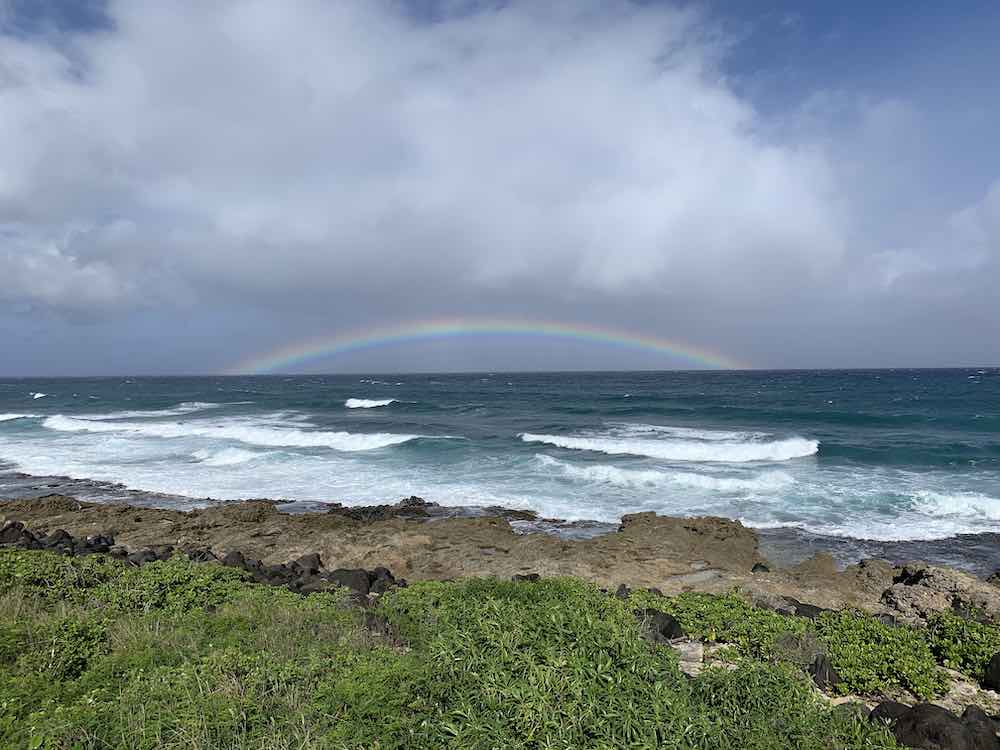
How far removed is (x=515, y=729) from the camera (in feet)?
→ 14.5

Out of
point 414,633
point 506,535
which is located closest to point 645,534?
point 506,535

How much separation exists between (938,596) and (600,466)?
16053 mm

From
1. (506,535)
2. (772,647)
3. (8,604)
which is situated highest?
(8,604)

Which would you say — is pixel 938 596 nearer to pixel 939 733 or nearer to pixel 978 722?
pixel 978 722

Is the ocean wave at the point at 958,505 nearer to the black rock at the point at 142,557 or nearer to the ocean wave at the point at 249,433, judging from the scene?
the black rock at the point at 142,557

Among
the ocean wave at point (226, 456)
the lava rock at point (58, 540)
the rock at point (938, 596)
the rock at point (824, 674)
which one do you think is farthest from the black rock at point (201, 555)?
the ocean wave at point (226, 456)

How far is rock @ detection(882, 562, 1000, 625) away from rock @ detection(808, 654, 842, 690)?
4.35 metres

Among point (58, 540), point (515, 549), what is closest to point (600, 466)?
point (515, 549)

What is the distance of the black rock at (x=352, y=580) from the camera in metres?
11.2

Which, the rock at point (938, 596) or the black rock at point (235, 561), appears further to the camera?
the black rock at point (235, 561)

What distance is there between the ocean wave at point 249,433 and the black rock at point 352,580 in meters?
21.7

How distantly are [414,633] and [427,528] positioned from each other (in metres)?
9.20

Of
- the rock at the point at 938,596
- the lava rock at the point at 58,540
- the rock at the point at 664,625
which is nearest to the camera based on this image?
the rock at the point at 664,625

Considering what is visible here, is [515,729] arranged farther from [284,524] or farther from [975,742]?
[284,524]
